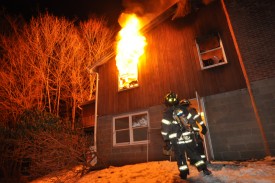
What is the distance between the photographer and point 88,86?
22016mm

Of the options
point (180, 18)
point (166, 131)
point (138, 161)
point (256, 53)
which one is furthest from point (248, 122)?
point (180, 18)

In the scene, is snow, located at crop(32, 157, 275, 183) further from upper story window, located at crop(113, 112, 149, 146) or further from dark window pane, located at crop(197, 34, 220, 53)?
dark window pane, located at crop(197, 34, 220, 53)

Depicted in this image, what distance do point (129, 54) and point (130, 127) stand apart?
4.01m

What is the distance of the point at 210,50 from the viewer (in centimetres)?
902

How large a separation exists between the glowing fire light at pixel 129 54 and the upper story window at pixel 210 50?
3151 millimetres

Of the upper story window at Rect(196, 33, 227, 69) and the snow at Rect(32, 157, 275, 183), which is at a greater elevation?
the upper story window at Rect(196, 33, 227, 69)

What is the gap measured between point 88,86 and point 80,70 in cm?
193

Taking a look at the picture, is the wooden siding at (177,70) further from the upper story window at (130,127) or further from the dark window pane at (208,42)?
the upper story window at (130,127)

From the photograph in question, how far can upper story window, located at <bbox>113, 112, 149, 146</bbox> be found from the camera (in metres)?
10.1

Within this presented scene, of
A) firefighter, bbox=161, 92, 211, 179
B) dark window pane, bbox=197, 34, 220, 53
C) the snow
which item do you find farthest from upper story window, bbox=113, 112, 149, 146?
firefighter, bbox=161, 92, 211, 179

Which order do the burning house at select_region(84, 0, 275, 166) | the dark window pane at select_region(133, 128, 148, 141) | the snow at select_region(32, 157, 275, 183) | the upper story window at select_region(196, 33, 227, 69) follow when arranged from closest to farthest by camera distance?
the snow at select_region(32, 157, 275, 183) → the burning house at select_region(84, 0, 275, 166) → the upper story window at select_region(196, 33, 227, 69) → the dark window pane at select_region(133, 128, 148, 141)

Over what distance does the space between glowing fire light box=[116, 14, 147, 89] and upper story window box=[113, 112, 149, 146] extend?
5.78 feet

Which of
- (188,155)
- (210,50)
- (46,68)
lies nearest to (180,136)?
(188,155)

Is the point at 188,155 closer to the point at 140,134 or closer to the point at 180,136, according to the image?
the point at 180,136
